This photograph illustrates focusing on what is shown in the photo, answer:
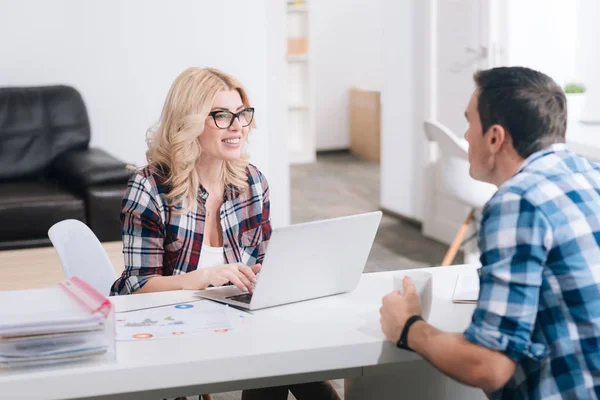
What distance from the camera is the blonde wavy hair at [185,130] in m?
2.32

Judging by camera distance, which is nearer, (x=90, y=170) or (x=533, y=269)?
(x=533, y=269)

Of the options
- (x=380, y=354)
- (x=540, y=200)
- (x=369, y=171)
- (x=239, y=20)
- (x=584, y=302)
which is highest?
(x=239, y=20)

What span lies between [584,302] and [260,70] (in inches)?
168

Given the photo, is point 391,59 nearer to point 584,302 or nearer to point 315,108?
point 315,108

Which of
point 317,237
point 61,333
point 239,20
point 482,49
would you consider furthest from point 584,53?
point 61,333

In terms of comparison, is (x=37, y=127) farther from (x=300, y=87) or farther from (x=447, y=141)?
(x=300, y=87)

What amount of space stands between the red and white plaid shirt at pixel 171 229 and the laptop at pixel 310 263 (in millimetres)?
308

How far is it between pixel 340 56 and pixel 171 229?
745 cm

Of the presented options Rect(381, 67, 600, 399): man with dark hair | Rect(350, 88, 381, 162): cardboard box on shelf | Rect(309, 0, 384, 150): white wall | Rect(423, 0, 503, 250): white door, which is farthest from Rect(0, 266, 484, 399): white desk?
Rect(309, 0, 384, 150): white wall

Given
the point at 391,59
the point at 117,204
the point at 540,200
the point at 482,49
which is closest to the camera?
the point at 540,200

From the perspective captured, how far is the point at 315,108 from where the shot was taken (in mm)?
9617

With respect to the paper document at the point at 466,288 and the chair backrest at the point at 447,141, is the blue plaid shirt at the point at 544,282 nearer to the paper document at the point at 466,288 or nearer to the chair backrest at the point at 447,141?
the paper document at the point at 466,288

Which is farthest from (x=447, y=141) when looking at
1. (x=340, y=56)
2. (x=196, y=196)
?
(x=340, y=56)

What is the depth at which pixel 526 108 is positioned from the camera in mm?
1564
